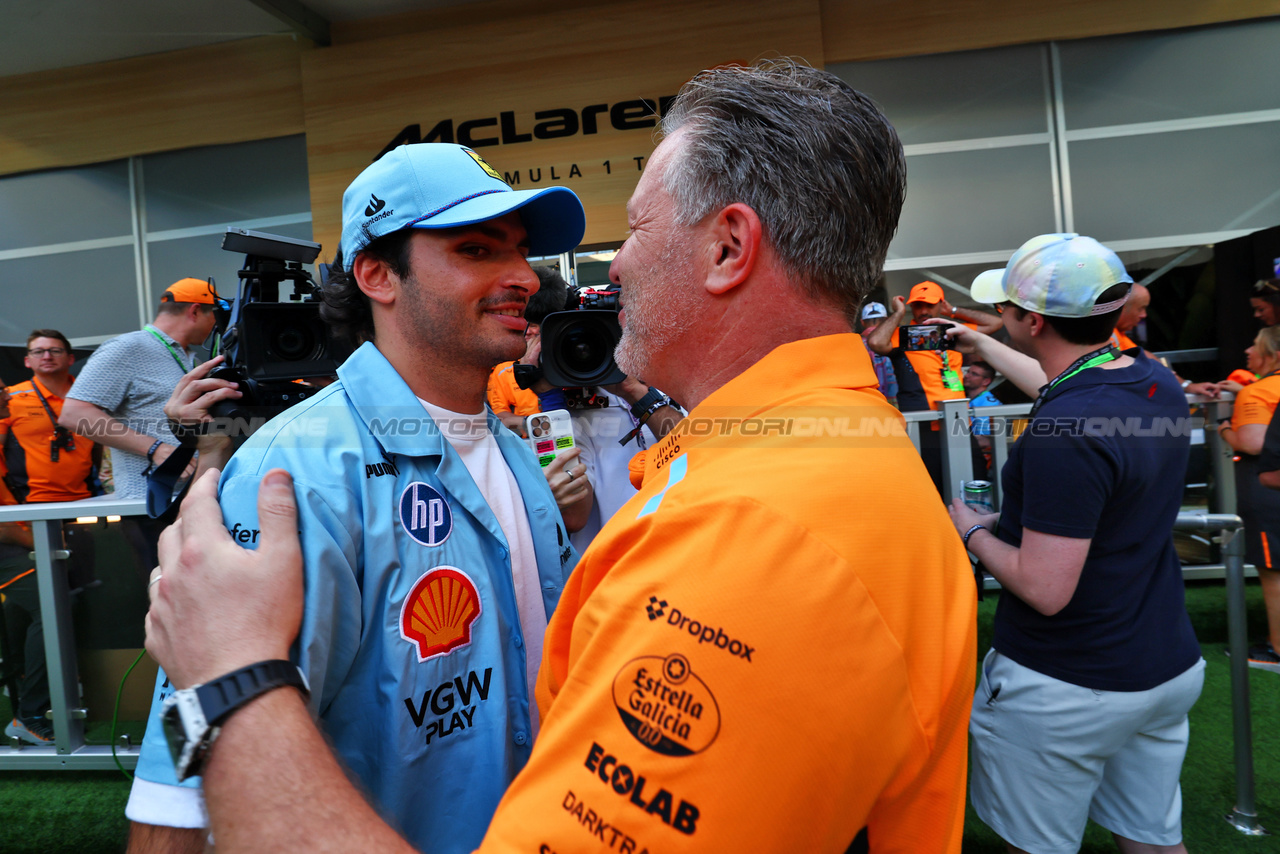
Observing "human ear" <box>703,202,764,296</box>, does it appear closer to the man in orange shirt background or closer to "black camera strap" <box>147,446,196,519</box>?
"black camera strap" <box>147,446,196,519</box>

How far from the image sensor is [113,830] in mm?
2674

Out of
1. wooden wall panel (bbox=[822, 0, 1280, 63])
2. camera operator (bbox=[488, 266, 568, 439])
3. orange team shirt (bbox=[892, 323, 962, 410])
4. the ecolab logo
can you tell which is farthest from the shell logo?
wooden wall panel (bbox=[822, 0, 1280, 63])

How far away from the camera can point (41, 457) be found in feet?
14.6

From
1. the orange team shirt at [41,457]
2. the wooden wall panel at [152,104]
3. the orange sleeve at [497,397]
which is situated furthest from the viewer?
the wooden wall panel at [152,104]

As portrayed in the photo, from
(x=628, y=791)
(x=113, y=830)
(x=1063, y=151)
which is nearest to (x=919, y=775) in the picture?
(x=628, y=791)

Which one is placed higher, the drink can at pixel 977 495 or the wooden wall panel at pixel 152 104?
the wooden wall panel at pixel 152 104

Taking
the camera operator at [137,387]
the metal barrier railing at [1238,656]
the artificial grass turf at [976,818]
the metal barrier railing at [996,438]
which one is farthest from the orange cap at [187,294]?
the metal barrier railing at [1238,656]

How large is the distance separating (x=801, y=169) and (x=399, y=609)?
0.88m

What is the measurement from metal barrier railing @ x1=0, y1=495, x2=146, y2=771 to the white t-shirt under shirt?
81.3 inches

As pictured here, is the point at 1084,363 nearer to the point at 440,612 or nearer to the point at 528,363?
the point at 440,612

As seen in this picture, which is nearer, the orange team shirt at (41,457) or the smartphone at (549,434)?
the smartphone at (549,434)

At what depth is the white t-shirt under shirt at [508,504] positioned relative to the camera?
136cm

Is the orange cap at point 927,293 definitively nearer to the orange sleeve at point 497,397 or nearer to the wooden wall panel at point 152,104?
the orange sleeve at point 497,397

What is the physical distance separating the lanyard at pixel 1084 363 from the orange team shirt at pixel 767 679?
1.35 m
